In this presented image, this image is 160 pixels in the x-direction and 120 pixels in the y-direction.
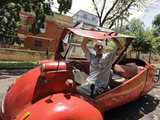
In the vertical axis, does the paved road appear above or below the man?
below

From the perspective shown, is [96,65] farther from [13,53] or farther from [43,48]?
[43,48]

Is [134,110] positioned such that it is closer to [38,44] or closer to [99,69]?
[99,69]

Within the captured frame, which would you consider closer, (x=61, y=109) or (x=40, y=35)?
(x=61, y=109)

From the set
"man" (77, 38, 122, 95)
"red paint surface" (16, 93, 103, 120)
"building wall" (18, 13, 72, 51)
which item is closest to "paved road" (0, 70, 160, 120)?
"man" (77, 38, 122, 95)

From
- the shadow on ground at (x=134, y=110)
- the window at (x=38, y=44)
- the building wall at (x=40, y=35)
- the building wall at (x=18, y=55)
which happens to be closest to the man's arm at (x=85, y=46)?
the shadow on ground at (x=134, y=110)

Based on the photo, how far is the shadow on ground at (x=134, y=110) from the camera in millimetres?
2402

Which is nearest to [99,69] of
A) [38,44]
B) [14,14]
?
[14,14]

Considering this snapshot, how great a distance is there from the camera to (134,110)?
2.71m

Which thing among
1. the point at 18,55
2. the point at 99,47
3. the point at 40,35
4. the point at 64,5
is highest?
the point at 64,5

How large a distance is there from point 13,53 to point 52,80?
11.9 metres

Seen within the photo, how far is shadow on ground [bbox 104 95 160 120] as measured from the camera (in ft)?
7.88

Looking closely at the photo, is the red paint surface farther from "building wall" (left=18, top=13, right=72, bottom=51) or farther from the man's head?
"building wall" (left=18, top=13, right=72, bottom=51)

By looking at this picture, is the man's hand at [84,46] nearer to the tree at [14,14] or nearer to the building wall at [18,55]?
the tree at [14,14]

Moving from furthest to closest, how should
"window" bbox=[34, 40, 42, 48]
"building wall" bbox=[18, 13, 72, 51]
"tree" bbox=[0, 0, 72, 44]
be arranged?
"window" bbox=[34, 40, 42, 48] → "building wall" bbox=[18, 13, 72, 51] → "tree" bbox=[0, 0, 72, 44]
